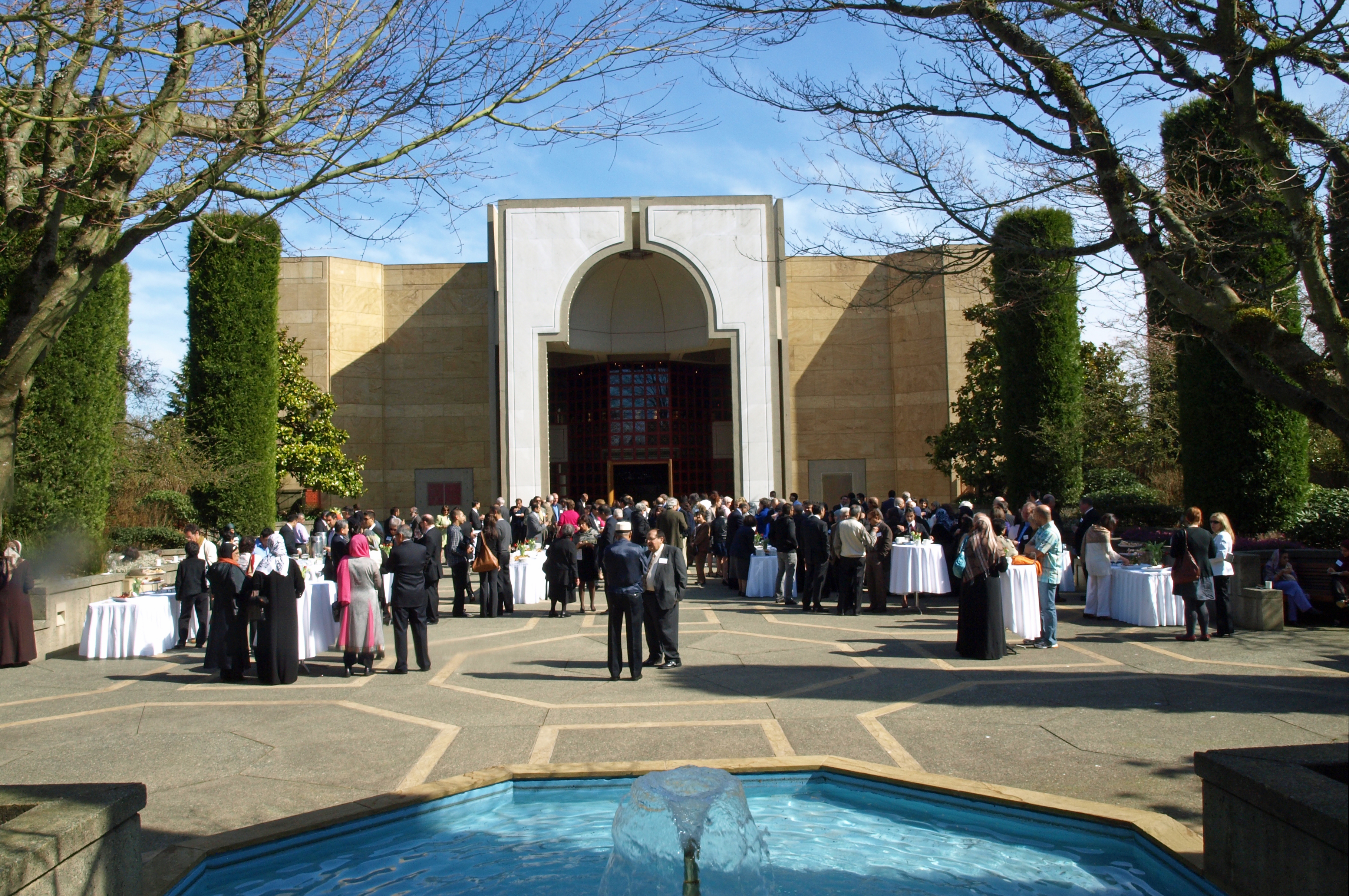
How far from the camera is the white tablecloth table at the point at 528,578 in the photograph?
16516mm

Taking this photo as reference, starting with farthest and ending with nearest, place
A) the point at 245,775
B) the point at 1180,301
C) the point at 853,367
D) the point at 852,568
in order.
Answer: the point at 853,367, the point at 852,568, the point at 1180,301, the point at 245,775

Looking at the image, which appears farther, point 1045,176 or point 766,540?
point 766,540

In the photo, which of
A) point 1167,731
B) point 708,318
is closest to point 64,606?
point 1167,731

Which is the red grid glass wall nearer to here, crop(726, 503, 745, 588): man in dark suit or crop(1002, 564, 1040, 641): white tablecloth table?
crop(726, 503, 745, 588): man in dark suit

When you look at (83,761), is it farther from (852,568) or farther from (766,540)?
(766,540)

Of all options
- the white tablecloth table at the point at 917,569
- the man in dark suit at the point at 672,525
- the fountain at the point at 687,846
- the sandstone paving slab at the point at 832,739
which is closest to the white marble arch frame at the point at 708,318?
the man in dark suit at the point at 672,525

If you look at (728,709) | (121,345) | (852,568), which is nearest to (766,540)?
(852,568)

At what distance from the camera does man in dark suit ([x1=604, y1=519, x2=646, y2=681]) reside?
32.2ft

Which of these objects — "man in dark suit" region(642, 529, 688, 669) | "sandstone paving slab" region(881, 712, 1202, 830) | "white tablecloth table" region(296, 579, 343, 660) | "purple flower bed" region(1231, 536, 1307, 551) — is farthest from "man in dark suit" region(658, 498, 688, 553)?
"sandstone paving slab" region(881, 712, 1202, 830)

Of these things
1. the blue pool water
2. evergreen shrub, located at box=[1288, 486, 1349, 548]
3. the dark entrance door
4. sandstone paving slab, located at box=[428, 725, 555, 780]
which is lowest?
the blue pool water

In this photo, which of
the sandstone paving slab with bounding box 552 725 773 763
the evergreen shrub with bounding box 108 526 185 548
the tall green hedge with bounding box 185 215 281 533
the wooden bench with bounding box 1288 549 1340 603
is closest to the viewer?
the sandstone paving slab with bounding box 552 725 773 763

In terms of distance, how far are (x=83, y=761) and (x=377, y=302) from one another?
88.3 feet

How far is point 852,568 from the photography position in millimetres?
14305

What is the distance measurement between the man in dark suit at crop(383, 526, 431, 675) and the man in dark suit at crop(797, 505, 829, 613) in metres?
6.51
